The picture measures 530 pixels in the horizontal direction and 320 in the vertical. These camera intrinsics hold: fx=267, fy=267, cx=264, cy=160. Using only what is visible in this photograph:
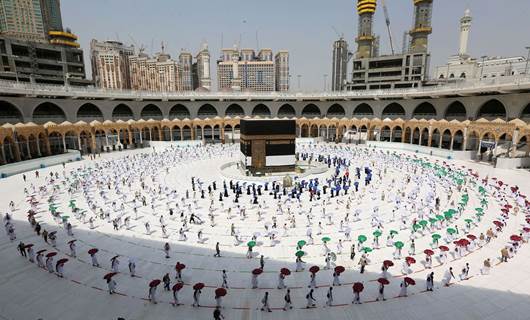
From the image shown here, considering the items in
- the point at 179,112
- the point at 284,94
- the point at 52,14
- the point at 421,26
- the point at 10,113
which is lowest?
the point at 10,113

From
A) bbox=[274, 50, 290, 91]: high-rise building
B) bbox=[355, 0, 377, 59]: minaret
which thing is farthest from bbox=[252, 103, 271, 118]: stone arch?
bbox=[274, 50, 290, 91]: high-rise building

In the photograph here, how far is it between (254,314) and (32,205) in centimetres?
1943

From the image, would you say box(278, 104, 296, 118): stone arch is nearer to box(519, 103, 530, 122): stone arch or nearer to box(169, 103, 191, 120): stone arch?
box(169, 103, 191, 120): stone arch

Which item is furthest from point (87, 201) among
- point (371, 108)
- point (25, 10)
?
point (25, 10)

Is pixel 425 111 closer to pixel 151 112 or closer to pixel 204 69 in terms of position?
pixel 151 112

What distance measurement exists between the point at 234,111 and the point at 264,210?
42560 millimetres

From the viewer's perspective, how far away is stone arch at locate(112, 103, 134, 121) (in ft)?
163

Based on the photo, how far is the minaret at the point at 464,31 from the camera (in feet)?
269

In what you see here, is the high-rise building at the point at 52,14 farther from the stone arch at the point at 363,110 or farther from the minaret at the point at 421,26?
the minaret at the point at 421,26

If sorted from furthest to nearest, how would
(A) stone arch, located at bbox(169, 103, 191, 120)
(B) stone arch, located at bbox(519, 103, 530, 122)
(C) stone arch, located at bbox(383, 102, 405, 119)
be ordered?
(A) stone arch, located at bbox(169, 103, 191, 120)
(C) stone arch, located at bbox(383, 102, 405, 119)
(B) stone arch, located at bbox(519, 103, 530, 122)

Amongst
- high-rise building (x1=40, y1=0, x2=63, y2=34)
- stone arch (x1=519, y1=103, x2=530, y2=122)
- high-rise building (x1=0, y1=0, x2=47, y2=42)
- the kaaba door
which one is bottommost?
the kaaba door

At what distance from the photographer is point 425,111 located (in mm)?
47094

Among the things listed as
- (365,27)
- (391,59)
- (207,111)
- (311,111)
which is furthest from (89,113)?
(365,27)

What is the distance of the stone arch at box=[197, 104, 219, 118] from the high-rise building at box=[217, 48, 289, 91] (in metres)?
99.7
